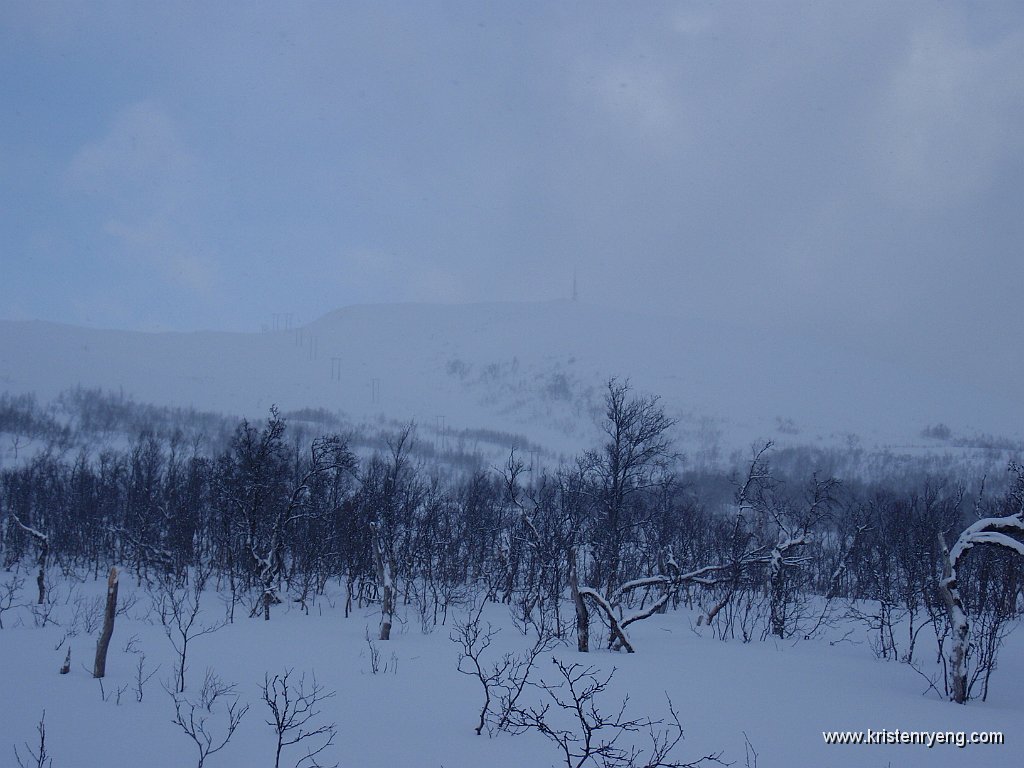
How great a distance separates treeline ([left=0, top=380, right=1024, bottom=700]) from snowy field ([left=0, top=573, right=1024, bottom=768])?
1.37 m

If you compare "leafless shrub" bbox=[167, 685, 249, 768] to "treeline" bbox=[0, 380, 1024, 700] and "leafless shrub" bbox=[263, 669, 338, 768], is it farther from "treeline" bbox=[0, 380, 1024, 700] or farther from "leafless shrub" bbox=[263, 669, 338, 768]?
"treeline" bbox=[0, 380, 1024, 700]

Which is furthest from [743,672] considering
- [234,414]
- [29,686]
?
[234,414]

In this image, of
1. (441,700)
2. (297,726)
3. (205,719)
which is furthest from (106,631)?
(441,700)

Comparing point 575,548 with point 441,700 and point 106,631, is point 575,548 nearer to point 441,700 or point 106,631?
point 441,700

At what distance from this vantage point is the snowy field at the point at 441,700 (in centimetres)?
924

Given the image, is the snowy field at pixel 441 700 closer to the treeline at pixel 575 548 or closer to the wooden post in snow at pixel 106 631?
the wooden post in snow at pixel 106 631

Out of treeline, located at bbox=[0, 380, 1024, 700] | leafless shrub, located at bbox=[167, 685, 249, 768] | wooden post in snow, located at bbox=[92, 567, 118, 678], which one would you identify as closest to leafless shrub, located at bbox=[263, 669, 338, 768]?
leafless shrub, located at bbox=[167, 685, 249, 768]

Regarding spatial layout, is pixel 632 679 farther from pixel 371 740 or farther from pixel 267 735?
pixel 267 735

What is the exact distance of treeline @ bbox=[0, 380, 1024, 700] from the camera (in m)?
18.0

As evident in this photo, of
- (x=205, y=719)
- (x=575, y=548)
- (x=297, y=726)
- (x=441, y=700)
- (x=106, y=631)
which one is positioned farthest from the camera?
(x=575, y=548)

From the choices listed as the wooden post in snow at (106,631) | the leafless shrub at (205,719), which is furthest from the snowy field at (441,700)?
the wooden post in snow at (106,631)

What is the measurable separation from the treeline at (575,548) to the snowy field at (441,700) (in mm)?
1374

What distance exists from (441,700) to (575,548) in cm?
1174

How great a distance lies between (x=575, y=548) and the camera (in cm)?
2353
